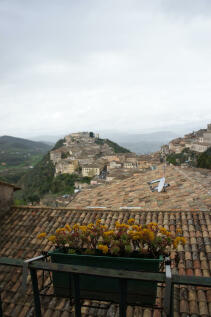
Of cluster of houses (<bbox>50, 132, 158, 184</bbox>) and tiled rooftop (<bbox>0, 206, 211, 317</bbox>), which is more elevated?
tiled rooftop (<bbox>0, 206, 211, 317</bbox>)

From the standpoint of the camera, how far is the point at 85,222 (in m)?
6.83

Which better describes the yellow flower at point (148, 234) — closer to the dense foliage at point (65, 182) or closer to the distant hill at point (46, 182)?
the distant hill at point (46, 182)

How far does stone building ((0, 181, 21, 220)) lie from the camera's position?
7.89m

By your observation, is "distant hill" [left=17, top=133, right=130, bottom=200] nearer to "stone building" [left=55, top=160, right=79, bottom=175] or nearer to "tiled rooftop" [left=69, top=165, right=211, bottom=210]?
"stone building" [left=55, top=160, right=79, bottom=175]

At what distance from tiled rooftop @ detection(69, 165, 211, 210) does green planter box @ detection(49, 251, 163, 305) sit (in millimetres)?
5567

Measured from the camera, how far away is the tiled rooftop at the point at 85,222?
3861 mm

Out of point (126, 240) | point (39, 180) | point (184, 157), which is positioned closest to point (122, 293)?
point (126, 240)

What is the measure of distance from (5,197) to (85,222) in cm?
323

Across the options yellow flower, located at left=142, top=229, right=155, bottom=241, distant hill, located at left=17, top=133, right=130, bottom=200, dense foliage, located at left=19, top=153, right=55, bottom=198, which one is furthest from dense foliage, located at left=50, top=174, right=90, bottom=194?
yellow flower, located at left=142, top=229, right=155, bottom=241

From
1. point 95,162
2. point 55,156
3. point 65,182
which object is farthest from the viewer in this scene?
point 55,156

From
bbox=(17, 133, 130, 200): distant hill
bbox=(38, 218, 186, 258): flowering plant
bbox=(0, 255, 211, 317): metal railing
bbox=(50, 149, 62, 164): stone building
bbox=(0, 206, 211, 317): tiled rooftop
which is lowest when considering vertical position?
bbox=(17, 133, 130, 200): distant hill

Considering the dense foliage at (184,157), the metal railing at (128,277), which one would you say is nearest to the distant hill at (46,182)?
the dense foliage at (184,157)

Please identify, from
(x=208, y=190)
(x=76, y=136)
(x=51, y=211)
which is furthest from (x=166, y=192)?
(x=76, y=136)

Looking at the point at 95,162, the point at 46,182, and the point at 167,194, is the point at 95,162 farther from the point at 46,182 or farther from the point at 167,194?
the point at 167,194
